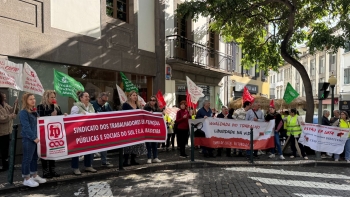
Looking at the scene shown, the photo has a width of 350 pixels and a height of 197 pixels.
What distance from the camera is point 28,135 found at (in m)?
5.98

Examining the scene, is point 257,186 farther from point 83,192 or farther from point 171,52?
point 171,52

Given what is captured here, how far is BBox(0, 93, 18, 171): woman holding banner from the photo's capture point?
7.19 meters

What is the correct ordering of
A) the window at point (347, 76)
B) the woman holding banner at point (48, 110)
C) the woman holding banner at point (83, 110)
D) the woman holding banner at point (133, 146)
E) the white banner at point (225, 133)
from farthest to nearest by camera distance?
the window at point (347, 76), the white banner at point (225, 133), the woman holding banner at point (133, 146), the woman holding banner at point (83, 110), the woman holding banner at point (48, 110)

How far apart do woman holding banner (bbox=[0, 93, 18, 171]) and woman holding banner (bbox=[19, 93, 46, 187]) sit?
132 cm

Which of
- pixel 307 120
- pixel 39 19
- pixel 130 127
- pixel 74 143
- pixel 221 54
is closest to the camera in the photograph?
pixel 74 143

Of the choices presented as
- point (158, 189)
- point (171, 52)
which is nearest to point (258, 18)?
point (171, 52)

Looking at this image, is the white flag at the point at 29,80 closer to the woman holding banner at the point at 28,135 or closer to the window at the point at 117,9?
the woman holding banner at the point at 28,135

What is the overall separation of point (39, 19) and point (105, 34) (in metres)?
2.53

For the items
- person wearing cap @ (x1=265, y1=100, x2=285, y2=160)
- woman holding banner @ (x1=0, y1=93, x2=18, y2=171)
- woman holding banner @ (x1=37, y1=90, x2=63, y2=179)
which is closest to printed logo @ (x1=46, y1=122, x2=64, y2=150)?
woman holding banner @ (x1=37, y1=90, x2=63, y2=179)

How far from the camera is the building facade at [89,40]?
830 cm

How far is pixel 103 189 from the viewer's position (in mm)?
6340

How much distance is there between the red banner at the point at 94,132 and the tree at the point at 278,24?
5116 millimetres

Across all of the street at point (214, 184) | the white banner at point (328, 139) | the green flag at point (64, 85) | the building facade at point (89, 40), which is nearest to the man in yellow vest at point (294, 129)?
the white banner at point (328, 139)

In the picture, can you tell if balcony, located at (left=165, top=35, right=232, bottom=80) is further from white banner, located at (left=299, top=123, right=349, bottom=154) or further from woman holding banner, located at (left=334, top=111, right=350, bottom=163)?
woman holding banner, located at (left=334, top=111, right=350, bottom=163)
